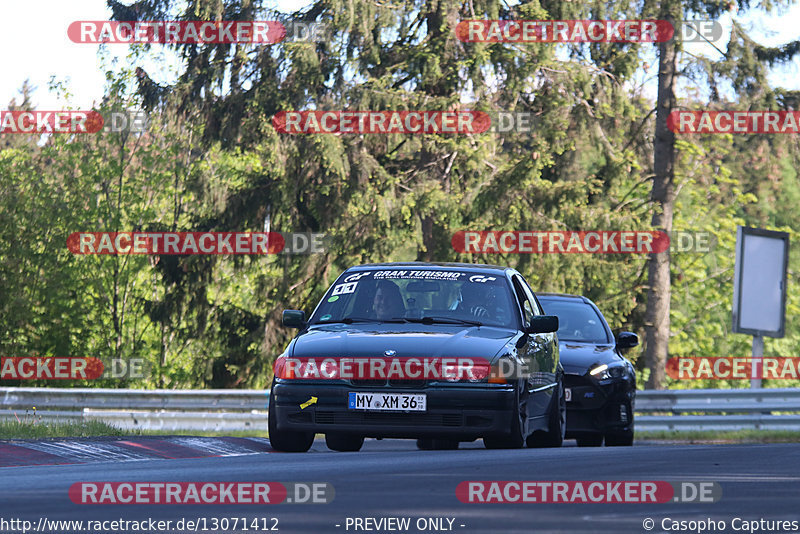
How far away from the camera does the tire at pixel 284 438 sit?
10.4 metres

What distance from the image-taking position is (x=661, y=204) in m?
31.2

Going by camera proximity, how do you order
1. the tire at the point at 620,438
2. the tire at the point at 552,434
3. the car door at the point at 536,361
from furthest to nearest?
1. the tire at the point at 620,438
2. the tire at the point at 552,434
3. the car door at the point at 536,361

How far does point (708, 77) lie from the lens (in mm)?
29938

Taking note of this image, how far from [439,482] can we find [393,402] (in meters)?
2.50

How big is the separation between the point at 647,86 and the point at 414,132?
6.15 meters

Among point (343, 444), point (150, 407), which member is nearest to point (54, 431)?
point (343, 444)

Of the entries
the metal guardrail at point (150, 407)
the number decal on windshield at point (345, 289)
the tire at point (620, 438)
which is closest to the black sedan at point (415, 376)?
the number decal on windshield at point (345, 289)

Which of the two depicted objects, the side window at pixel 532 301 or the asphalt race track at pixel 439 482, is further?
the side window at pixel 532 301

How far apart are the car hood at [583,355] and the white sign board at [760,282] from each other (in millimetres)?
8315

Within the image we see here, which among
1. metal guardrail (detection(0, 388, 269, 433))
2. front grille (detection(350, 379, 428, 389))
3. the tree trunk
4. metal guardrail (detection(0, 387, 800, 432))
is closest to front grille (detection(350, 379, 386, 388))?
front grille (detection(350, 379, 428, 389))

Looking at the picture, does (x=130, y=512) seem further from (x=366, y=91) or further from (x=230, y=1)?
(x=230, y=1)

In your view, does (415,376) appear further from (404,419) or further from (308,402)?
(308,402)

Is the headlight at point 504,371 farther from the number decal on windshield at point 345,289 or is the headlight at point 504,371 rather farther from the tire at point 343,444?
the tire at point 343,444

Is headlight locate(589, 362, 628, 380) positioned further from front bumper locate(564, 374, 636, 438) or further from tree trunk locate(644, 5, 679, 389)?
tree trunk locate(644, 5, 679, 389)
